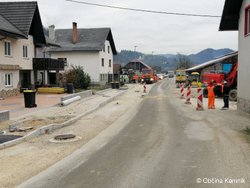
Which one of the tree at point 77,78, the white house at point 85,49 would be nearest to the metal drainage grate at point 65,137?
the tree at point 77,78

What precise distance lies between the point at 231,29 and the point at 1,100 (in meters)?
16.7

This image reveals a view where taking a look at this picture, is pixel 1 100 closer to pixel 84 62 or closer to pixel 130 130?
pixel 130 130

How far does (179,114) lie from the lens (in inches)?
725

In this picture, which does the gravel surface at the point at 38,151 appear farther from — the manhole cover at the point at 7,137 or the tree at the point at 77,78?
the tree at the point at 77,78

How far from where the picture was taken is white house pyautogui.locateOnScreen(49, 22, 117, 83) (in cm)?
5303

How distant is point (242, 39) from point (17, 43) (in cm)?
2036

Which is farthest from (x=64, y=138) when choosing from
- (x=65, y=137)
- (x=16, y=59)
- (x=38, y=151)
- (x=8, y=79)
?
(x=16, y=59)

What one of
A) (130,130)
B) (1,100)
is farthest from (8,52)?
(130,130)

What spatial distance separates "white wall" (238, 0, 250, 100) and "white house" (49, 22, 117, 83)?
112 ft

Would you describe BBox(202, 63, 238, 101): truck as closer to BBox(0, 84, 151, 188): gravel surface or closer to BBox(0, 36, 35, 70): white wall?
BBox(0, 84, 151, 188): gravel surface

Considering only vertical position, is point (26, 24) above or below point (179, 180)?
above

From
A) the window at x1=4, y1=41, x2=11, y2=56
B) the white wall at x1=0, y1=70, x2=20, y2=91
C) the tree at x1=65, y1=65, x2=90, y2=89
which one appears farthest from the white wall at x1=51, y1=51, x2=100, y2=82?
the window at x1=4, y1=41, x2=11, y2=56

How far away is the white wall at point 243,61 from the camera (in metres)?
18.0

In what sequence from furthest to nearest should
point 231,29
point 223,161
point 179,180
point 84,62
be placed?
1. point 84,62
2. point 231,29
3. point 223,161
4. point 179,180
